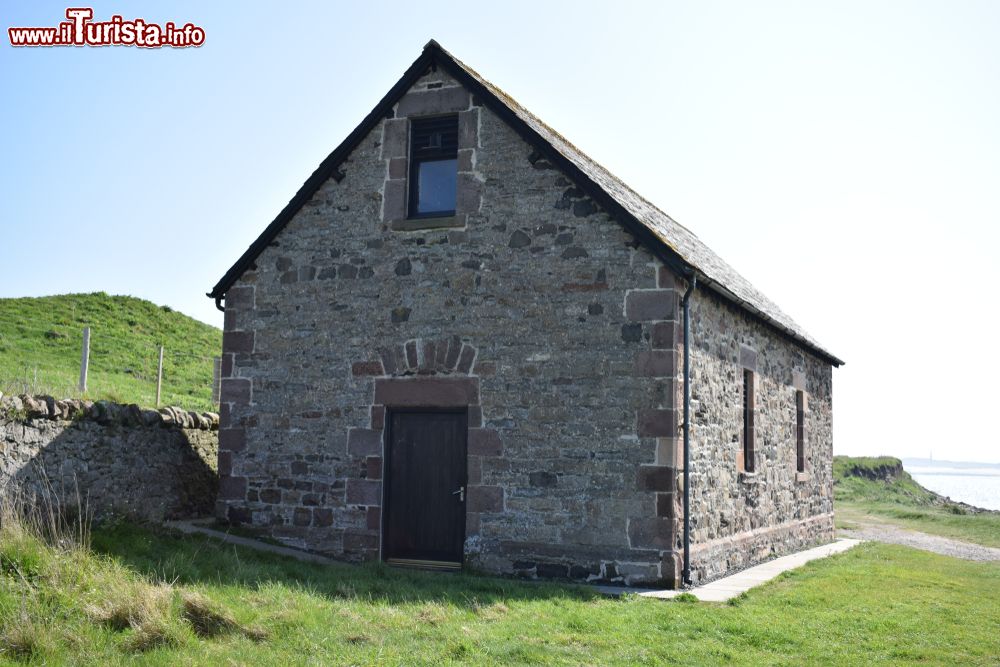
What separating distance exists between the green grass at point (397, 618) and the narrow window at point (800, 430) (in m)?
6.25

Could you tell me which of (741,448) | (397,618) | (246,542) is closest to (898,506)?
(741,448)

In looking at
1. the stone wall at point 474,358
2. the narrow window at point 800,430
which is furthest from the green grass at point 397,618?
the narrow window at point 800,430

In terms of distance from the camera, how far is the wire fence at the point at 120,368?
2167 centimetres

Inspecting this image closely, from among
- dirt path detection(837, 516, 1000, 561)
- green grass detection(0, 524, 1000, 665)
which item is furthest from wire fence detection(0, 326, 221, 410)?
dirt path detection(837, 516, 1000, 561)

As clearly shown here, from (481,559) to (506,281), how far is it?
356cm

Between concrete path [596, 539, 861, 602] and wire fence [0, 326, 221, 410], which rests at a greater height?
wire fence [0, 326, 221, 410]

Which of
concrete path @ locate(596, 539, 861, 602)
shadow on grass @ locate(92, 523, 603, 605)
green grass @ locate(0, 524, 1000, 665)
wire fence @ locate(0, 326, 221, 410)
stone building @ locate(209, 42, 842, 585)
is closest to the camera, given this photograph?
green grass @ locate(0, 524, 1000, 665)

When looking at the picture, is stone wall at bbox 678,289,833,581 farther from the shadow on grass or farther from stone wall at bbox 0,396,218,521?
stone wall at bbox 0,396,218,521

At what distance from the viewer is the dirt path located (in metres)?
17.4

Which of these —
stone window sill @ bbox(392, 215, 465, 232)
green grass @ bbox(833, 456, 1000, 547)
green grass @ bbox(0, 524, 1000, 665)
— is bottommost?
green grass @ bbox(833, 456, 1000, 547)

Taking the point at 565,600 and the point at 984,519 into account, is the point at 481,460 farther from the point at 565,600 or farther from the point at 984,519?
the point at 984,519

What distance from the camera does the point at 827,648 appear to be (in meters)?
7.75

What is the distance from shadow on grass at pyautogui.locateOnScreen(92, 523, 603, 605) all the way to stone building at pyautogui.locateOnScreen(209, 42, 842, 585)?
3.67 feet

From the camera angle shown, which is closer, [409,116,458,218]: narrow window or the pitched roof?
the pitched roof
